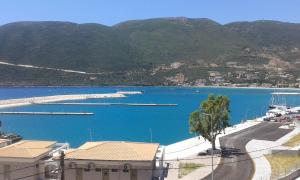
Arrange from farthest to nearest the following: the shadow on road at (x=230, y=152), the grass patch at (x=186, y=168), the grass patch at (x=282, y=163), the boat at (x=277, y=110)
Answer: the boat at (x=277, y=110) → the shadow on road at (x=230, y=152) → the grass patch at (x=186, y=168) → the grass patch at (x=282, y=163)

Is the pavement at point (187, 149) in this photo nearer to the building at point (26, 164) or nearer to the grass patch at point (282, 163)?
the grass patch at point (282, 163)

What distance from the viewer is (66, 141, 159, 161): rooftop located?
97.3 ft

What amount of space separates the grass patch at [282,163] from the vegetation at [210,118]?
6.49 metres

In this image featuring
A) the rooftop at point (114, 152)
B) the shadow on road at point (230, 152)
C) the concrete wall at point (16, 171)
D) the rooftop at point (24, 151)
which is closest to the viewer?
the rooftop at point (114, 152)

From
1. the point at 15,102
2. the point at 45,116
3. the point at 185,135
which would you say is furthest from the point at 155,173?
the point at 15,102

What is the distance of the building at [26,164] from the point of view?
30.8 meters

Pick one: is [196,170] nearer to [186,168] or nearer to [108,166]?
[186,168]

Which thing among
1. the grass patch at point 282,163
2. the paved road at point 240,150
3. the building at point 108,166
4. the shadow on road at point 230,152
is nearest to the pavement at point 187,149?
the shadow on road at point 230,152

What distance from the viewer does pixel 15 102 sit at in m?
166

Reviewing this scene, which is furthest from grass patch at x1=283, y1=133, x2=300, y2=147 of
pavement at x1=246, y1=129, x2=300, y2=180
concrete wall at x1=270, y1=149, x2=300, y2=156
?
concrete wall at x1=270, y1=149, x2=300, y2=156

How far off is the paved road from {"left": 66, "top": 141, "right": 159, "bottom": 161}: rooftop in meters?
7.45

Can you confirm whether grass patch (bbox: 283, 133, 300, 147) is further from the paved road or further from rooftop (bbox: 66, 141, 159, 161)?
rooftop (bbox: 66, 141, 159, 161)

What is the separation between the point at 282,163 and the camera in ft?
133

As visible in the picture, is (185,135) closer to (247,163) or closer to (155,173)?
(247,163)
